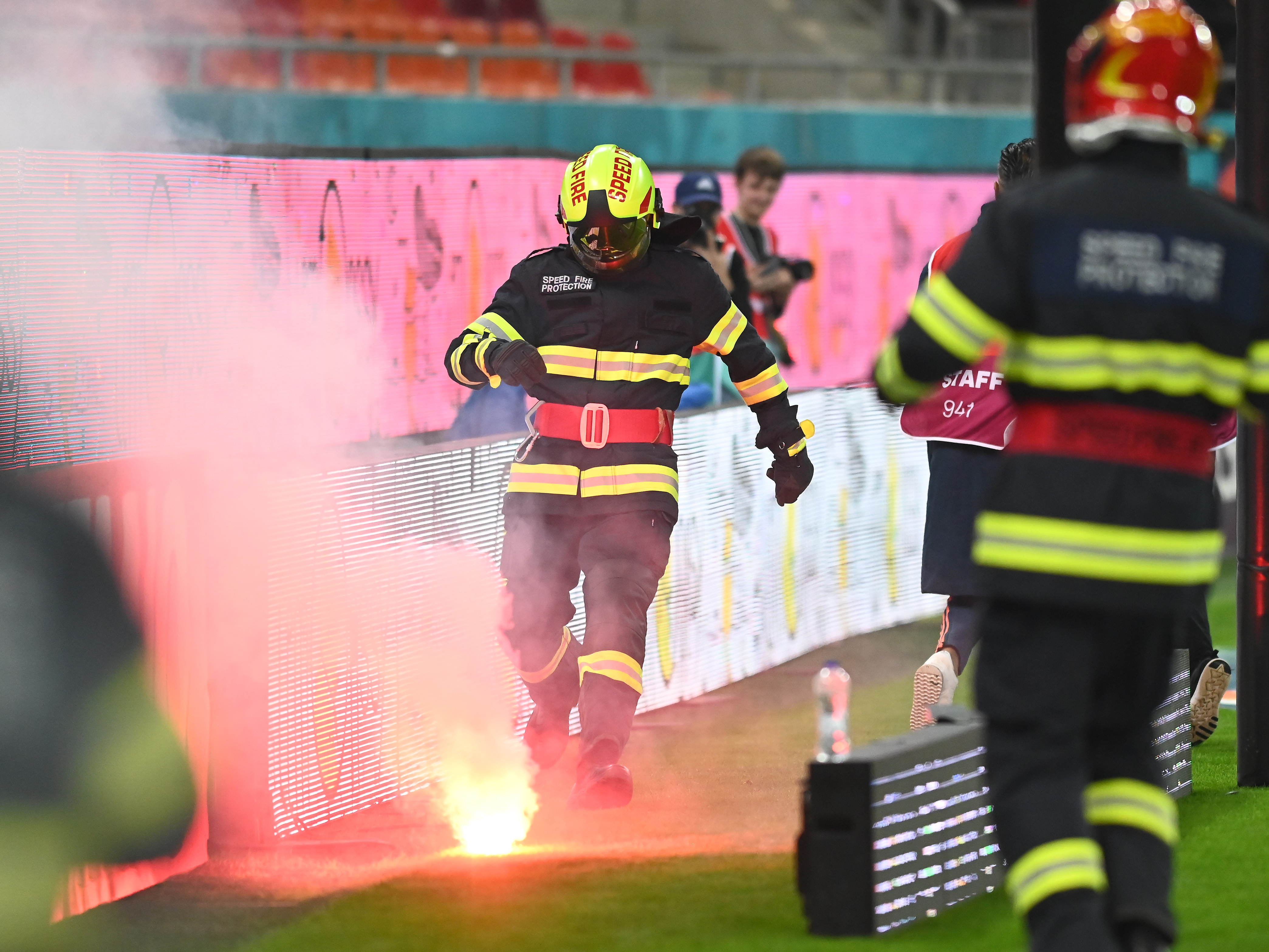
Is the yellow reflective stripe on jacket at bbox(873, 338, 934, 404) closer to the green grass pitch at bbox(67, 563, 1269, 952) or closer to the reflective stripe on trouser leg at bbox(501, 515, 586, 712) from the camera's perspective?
the green grass pitch at bbox(67, 563, 1269, 952)

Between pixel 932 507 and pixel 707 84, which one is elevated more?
pixel 707 84

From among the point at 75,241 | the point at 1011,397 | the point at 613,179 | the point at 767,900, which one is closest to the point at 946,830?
the point at 767,900

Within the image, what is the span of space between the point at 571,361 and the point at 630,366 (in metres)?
0.18

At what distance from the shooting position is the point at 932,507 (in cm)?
671

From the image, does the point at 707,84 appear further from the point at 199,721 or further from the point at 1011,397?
the point at 1011,397

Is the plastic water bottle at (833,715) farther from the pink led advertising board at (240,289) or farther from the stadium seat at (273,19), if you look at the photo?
the stadium seat at (273,19)

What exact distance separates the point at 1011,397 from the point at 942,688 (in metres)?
2.79

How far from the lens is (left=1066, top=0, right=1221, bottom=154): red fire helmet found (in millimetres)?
3855

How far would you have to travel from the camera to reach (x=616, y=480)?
6398 millimetres

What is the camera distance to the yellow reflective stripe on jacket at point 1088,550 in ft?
12.4

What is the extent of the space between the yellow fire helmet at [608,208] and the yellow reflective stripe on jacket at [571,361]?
26 cm

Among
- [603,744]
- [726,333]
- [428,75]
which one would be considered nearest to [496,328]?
[726,333]

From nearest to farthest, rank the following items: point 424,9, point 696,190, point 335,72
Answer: point 696,190 < point 335,72 < point 424,9

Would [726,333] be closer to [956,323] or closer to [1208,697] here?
[1208,697]
